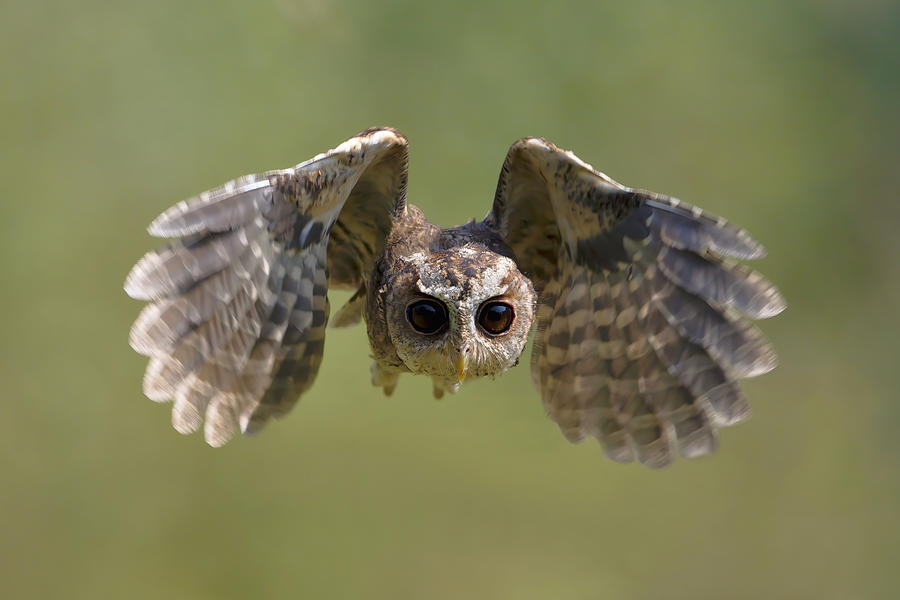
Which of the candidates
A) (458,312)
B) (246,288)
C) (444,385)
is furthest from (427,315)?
(246,288)

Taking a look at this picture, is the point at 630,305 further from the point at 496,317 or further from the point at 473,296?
the point at 473,296

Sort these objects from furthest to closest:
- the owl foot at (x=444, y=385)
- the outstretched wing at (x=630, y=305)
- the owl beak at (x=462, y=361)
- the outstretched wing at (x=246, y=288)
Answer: the owl foot at (x=444, y=385)
the outstretched wing at (x=630, y=305)
the owl beak at (x=462, y=361)
the outstretched wing at (x=246, y=288)

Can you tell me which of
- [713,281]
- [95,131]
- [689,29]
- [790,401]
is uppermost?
[689,29]

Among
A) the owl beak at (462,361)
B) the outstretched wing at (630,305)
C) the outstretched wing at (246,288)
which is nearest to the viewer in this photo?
the outstretched wing at (246,288)

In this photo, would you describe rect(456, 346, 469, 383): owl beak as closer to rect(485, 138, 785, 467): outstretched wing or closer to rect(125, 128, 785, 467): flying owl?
rect(125, 128, 785, 467): flying owl

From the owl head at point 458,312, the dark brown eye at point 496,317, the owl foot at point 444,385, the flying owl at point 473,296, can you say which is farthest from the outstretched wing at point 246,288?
the dark brown eye at point 496,317

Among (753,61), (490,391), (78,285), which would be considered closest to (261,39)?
(78,285)

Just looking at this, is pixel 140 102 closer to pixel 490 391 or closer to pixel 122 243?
pixel 122 243

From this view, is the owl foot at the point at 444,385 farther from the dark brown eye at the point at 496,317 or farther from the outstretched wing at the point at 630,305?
the outstretched wing at the point at 630,305
